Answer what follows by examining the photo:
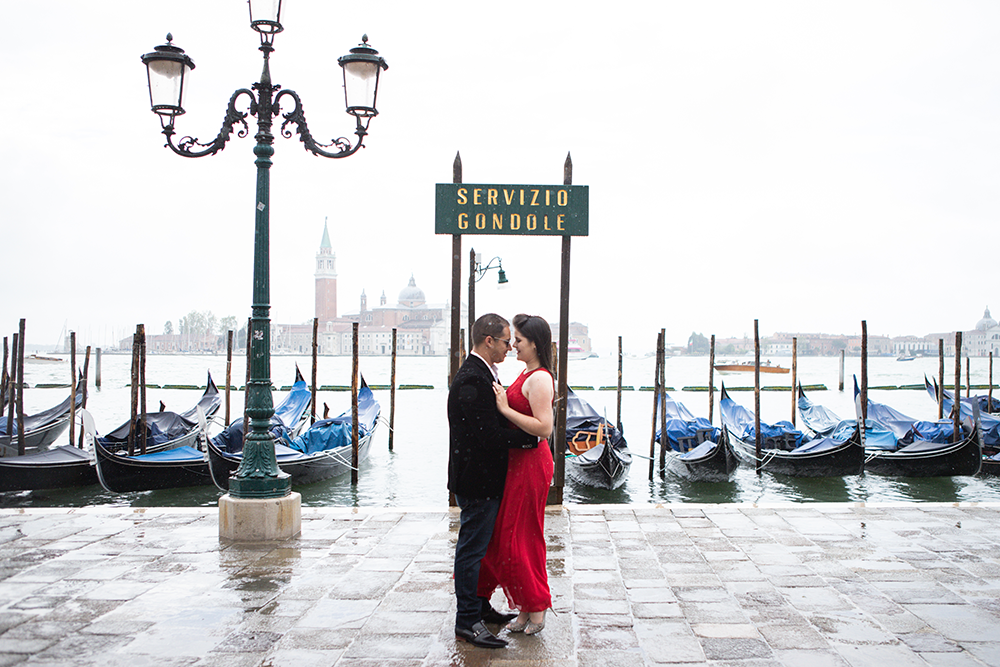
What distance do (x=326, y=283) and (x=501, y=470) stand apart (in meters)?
107

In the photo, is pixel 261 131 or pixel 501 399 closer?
pixel 501 399

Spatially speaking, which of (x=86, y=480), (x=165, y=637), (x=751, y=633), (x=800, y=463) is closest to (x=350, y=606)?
(x=165, y=637)

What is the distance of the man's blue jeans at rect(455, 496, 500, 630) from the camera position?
254cm

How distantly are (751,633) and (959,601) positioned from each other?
3.24 ft

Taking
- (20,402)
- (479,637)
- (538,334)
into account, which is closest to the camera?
(479,637)

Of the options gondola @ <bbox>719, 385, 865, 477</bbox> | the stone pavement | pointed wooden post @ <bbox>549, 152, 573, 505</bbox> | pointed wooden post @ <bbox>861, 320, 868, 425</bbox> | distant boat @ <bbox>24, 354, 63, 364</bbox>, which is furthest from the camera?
distant boat @ <bbox>24, 354, 63, 364</bbox>

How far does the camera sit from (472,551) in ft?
8.37

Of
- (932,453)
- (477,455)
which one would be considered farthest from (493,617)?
(932,453)

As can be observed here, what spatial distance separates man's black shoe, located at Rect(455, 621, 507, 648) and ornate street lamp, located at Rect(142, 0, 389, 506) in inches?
70.9

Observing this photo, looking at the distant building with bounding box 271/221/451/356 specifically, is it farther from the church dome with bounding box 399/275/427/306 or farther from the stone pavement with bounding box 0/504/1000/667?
the stone pavement with bounding box 0/504/1000/667

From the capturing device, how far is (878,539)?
404cm

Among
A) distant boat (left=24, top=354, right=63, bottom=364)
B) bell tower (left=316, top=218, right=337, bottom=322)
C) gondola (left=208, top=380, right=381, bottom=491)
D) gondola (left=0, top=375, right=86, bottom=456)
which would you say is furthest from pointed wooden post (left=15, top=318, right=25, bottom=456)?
bell tower (left=316, top=218, right=337, bottom=322)

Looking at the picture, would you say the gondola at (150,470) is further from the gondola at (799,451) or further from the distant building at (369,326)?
the distant building at (369,326)

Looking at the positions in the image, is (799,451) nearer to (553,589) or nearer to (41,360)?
(553,589)
